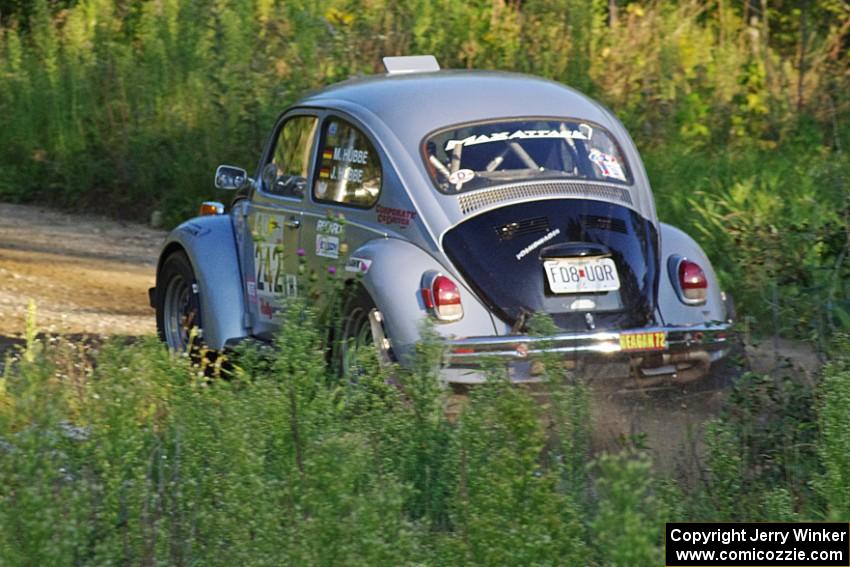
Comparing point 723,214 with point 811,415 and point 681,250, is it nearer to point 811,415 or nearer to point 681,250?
point 681,250

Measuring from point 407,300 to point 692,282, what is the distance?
1.43m

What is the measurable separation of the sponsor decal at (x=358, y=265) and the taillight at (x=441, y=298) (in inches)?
12.4

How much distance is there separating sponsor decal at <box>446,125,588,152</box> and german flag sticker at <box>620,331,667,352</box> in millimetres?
1215

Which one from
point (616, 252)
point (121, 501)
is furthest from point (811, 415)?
point (121, 501)

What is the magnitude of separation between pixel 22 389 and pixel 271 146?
3883 mm

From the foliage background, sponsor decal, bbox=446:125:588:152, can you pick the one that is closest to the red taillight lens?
the foliage background

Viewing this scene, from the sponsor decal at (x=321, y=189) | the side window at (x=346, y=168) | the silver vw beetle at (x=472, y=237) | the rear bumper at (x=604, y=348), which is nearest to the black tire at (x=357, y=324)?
the silver vw beetle at (x=472, y=237)

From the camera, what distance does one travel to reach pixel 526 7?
50.4ft

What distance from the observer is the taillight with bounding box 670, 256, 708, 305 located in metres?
6.91

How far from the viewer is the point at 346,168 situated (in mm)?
7438

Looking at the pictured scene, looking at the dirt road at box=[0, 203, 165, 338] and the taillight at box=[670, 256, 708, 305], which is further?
the dirt road at box=[0, 203, 165, 338]

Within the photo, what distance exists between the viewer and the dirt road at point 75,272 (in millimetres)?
9562

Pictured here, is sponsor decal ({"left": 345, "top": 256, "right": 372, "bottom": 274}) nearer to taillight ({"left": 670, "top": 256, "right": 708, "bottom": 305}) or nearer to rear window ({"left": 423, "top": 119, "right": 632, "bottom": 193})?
rear window ({"left": 423, "top": 119, "right": 632, "bottom": 193})

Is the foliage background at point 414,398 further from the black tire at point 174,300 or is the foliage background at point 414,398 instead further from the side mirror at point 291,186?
the side mirror at point 291,186
